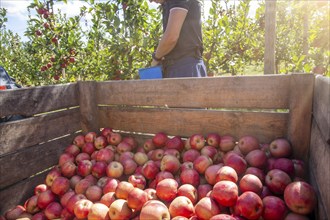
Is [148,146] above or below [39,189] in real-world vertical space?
above

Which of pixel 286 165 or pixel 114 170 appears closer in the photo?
pixel 286 165

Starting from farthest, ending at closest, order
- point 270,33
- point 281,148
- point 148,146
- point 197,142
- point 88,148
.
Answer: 1. point 270,33
2. point 88,148
3. point 148,146
4. point 197,142
5. point 281,148

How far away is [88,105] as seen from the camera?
287cm

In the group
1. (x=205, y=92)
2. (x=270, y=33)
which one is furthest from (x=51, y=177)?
(x=270, y=33)

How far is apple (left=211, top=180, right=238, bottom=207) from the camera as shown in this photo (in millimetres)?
1570

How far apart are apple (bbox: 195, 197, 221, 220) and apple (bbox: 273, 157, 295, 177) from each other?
0.57 metres

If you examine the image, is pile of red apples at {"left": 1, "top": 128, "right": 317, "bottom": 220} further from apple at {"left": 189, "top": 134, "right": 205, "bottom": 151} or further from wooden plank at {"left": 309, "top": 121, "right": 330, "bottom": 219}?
wooden plank at {"left": 309, "top": 121, "right": 330, "bottom": 219}

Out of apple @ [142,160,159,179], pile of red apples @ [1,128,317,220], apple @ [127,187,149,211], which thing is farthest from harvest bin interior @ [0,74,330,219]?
apple @ [127,187,149,211]

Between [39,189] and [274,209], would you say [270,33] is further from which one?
[39,189]

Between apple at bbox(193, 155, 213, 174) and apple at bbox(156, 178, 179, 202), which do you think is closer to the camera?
apple at bbox(156, 178, 179, 202)

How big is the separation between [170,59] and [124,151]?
3.80ft

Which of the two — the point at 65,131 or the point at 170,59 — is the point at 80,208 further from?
the point at 170,59

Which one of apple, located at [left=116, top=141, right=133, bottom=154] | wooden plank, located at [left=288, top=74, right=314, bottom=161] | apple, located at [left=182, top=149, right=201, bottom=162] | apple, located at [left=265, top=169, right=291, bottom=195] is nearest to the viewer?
apple, located at [left=265, top=169, right=291, bottom=195]

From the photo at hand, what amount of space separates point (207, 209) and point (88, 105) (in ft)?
6.01
